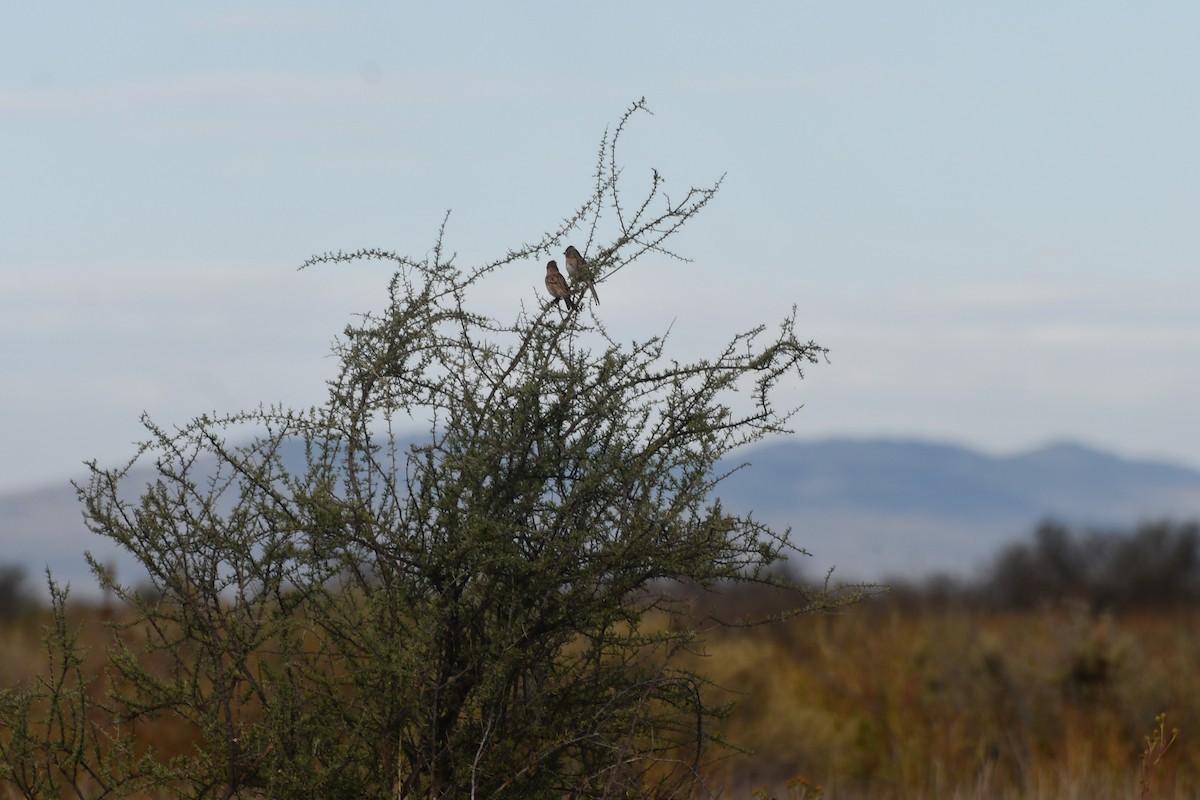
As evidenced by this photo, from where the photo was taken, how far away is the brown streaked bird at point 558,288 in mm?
4520

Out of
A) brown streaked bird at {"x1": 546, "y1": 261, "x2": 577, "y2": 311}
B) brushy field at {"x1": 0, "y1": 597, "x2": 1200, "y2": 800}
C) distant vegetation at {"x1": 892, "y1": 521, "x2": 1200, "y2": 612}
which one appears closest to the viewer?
brown streaked bird at {"x1": 546, "y1": 261, "x2": 577, "y2": 311}

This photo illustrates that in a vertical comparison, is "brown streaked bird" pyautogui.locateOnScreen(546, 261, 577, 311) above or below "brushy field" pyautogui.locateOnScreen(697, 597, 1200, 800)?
above

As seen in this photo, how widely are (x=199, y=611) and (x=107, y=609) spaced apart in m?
5.54

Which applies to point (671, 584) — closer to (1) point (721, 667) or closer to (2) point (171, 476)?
(2) point (171, 476)

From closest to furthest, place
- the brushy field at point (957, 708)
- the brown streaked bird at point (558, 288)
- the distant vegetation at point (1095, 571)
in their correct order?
1. the brown streaked bird at point (558, 288)
2. the brushy field at point (957, 708)
3. the distant vegetation at point (1095, 571)

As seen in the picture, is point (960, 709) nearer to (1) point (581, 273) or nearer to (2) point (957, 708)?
(2) point (957, 708)

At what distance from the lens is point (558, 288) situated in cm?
457

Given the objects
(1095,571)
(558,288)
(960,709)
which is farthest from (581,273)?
(1095,571)

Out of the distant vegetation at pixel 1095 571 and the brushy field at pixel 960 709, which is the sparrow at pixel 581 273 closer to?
the brushy field at pixel 960 709

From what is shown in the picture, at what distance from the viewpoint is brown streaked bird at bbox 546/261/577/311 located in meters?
4.52

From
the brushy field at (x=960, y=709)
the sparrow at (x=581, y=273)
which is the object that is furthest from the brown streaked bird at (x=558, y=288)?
the brushy field at (x=960, y=709)

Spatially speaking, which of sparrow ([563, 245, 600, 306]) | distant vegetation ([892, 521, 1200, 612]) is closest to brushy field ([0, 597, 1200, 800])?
sparrow ([563, 245, 600, 306])

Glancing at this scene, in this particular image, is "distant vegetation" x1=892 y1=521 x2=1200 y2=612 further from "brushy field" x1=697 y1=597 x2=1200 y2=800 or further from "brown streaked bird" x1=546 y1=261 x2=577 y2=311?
"brown streaked bird" x1=546 y1=261 x2=577 y2=311

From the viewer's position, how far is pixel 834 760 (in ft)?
35.2
